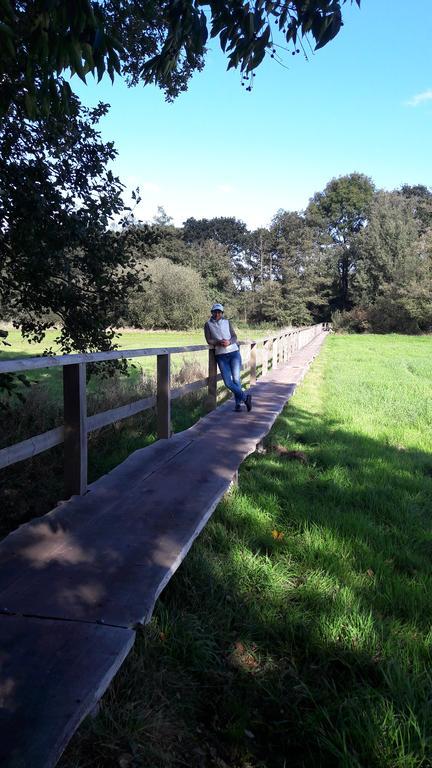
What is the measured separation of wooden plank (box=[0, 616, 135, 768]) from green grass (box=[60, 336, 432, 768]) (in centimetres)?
16

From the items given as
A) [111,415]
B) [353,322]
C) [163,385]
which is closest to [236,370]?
[163,385]

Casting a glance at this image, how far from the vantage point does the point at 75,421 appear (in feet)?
11.6

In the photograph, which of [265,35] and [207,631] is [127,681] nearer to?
[207,631]

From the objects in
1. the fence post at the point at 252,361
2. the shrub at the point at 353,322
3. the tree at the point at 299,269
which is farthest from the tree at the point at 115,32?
the tree at the point at 299,269

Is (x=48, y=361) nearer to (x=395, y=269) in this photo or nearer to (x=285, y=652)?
(x=285, y=652)

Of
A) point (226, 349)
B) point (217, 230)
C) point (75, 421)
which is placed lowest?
point (75, 421)

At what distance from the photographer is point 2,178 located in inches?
182

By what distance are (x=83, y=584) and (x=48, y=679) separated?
0.69 metres

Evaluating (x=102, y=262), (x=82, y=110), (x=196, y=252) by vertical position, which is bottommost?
(x=102, y=262)

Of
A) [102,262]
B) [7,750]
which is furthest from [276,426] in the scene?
[7,750]

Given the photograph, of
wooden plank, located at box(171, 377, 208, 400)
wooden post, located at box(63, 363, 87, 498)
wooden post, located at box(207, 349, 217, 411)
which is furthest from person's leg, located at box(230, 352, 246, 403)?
wooden post, located at box(63, 363, 87, 498)

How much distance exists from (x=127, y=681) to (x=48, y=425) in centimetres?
443

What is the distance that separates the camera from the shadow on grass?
71.7 inches

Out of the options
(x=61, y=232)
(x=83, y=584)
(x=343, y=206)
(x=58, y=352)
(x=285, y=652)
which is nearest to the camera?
(x=285, y=652)
